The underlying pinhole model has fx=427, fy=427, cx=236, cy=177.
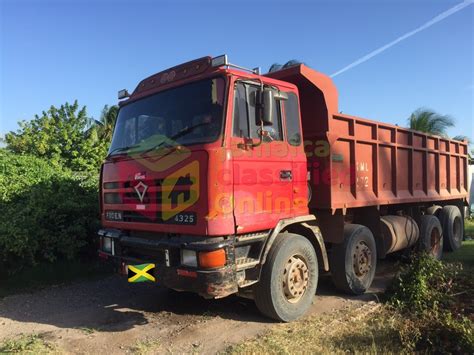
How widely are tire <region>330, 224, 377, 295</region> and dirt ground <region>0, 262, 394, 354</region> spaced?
0.61 feet

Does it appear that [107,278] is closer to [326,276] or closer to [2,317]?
[2,317]

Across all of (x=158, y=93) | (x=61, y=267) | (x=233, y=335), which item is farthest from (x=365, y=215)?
(x=61, y=267)

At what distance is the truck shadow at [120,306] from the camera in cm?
520

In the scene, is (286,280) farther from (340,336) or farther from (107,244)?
(107,244)

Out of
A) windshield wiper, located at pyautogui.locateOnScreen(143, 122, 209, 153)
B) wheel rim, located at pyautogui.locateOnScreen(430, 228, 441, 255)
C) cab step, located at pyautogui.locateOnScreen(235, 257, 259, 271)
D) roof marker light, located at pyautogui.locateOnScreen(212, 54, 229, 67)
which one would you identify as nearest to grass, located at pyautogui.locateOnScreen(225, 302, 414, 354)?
cab step, located at pyautogui.locateOnScreen(235, 257, 259, 271)

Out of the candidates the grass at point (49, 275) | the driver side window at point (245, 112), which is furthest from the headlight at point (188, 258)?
the grass at point (49, 275)

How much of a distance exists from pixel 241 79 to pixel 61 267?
4736mm

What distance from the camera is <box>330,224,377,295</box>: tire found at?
19.9 ft

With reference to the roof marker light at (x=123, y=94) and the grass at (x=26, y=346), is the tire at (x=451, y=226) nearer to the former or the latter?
the roof marker light at (x=123, y=94)

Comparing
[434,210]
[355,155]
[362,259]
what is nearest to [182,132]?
[355,155]

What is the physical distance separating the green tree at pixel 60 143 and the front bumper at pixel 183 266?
27.8ft

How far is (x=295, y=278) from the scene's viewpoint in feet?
16.9

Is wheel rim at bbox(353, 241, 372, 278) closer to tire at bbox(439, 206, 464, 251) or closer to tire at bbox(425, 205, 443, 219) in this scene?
tire at bbox(425, 205, 443, 219)

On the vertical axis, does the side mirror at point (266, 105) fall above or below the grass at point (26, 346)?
above
